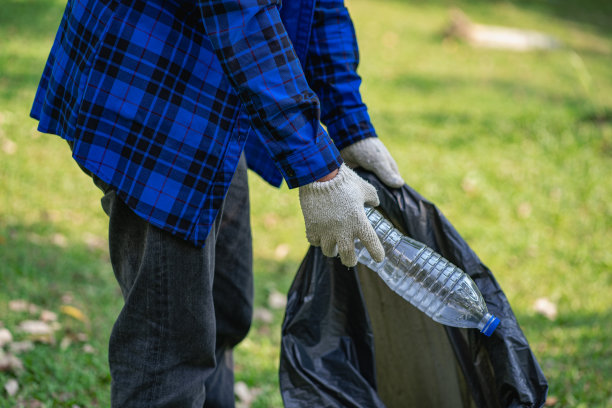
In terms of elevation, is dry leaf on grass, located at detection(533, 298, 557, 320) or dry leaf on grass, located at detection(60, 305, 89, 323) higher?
dry leaf on grass, located at detection(533, 298, 557, 320)

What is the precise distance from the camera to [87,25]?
1.46 meters

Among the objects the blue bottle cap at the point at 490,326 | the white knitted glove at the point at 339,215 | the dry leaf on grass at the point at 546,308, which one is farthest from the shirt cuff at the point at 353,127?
the dry leaf on grass at the point at 546,308

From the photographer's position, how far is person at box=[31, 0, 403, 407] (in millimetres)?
Result: 1385

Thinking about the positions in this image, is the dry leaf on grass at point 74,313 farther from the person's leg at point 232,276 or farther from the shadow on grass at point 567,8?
the shadow on grass at point 567,8

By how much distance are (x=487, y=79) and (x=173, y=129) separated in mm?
6634

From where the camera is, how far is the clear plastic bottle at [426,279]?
1.83m

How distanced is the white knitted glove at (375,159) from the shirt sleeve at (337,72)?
0.09ft

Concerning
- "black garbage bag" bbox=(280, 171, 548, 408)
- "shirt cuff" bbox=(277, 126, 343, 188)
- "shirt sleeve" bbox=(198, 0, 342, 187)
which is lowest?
"black garbage bag" bbox=(280, 171, 548, 408)

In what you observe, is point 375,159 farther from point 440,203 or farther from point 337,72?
point 440,203

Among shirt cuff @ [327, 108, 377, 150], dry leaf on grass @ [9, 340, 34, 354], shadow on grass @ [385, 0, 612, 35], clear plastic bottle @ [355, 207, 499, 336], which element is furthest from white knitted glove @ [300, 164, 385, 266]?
shadow on grass @ [385, 0, 612, 35]

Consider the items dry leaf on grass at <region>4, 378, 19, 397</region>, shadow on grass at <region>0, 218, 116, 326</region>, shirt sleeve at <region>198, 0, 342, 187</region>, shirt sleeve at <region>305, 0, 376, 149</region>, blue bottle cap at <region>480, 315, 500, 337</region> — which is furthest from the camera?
shadow on grass at <region>0, 218, 116, 326</region>

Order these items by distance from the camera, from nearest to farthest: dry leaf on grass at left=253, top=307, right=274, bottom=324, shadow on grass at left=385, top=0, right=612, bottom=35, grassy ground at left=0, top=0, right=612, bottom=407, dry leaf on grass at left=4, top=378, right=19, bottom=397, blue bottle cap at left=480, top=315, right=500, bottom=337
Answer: blue bottle cap at left=480, top=315, right=500, bottom=337 → dry leaf on grass at left=4, top=378, right=19, bottom=397 → grassy ground at left=0, top=0, right=612, bottom=407 → dry leaf on grass at left=253, top=307, right=274, bottom=324 → shadow on grass at left=385, top=0, right=612, bottom=35

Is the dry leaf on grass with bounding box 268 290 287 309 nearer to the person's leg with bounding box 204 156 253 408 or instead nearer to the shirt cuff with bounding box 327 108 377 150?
the person's leg with bounding box 204 156 253 408

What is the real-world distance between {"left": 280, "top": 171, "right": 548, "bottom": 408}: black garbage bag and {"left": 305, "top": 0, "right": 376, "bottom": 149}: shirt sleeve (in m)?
0.15
